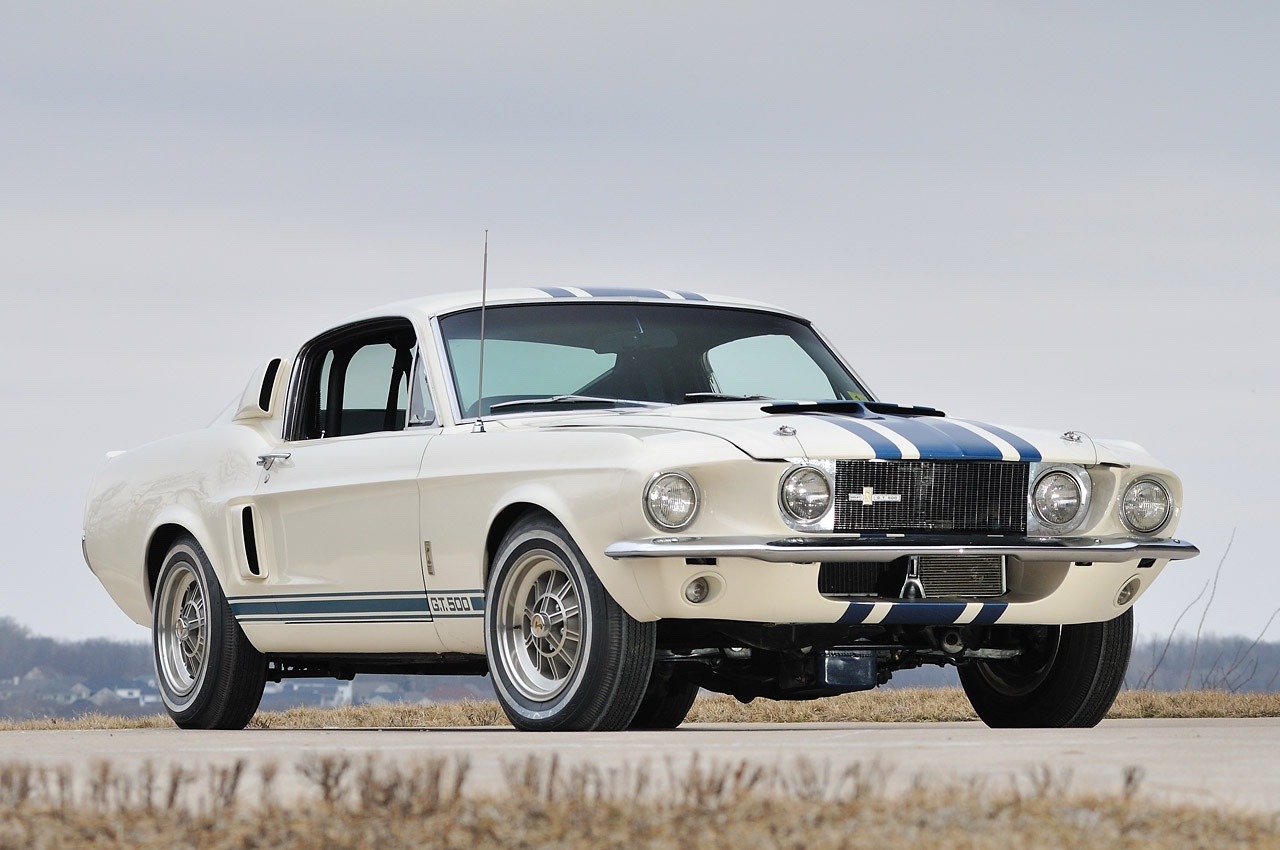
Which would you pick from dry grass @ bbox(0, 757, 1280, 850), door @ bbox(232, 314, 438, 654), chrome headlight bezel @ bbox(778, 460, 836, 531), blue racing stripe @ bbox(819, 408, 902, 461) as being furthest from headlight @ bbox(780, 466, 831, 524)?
dry grass @ bbox(0, 757, 1280, 850)

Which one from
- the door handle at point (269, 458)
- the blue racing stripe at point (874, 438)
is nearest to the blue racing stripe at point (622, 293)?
the door handle at point (269, 458)

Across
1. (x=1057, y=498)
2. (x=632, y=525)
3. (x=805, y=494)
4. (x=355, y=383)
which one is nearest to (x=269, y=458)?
(x=355, y=383)

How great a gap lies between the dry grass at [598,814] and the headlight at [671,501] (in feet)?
8.08

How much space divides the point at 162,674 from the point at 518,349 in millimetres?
2929

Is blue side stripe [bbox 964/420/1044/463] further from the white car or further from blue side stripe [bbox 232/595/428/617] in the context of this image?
blue side stripe [bbox 232/595/428/617]

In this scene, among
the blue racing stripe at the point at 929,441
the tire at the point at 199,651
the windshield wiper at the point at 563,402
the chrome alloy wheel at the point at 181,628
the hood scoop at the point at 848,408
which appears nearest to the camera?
the blue racing stripe at the point at 929,441

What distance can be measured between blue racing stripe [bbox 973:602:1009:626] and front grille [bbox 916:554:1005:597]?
0.13 ft

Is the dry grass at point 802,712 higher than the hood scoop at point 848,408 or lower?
lower

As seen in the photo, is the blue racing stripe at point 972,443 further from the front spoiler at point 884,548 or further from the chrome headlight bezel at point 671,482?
the chrome headlight bezel at point 671,482

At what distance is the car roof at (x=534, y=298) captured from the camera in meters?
9.27

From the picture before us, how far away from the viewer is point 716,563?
7.51 meters

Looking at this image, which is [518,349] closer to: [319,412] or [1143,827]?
[319,412]

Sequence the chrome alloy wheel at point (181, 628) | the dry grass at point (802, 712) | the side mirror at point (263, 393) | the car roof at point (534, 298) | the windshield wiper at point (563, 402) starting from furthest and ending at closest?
the dry grass at point (802, 712), the chrome alloy wheel at point (181, 628), the side mirror at point (263, 393), the car roof at point (534, 298), the windshield wiper at point (563, 402)

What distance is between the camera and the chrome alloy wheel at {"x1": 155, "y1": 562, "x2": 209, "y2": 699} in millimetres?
10336
